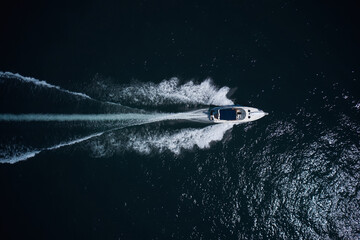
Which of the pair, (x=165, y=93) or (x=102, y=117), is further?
(x=165, y=93)

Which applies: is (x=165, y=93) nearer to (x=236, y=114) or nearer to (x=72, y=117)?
(x=236, y=114)

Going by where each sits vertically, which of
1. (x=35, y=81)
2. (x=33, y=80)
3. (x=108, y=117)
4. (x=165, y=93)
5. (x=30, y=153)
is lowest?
(x=30, y=153)

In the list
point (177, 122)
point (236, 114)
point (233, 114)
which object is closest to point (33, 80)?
point (177, 122)

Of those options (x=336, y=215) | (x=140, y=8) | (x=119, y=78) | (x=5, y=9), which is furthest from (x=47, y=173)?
(x=336, y=215)

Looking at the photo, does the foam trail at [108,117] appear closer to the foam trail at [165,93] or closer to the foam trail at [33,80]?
the foam trail at [165,93]

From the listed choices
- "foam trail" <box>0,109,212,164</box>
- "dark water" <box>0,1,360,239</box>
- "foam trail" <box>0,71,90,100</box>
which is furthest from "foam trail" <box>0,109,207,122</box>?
"foam trail" <box>0,71,90,100</box>

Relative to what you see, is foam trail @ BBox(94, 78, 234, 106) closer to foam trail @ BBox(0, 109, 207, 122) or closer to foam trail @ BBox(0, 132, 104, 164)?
foam trail @ BBox(0, 109, 207, 122)

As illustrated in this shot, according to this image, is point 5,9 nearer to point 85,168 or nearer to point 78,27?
point 78,27

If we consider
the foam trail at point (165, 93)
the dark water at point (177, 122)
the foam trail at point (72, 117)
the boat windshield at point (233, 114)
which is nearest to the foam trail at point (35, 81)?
the dark water at point (177, 122)
